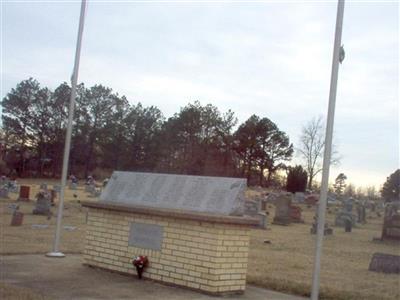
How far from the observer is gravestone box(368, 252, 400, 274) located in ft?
47.8

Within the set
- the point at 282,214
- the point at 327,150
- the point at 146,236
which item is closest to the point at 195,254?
the point at 146,236

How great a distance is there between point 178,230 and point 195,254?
1.81ft

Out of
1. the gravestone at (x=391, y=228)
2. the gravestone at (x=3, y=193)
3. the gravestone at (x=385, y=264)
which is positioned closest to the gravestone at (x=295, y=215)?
the gravestone at (x=391, y=228)

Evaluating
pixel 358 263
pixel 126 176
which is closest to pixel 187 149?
pixel 358 263

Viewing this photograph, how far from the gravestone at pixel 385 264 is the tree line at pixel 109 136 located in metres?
48.9

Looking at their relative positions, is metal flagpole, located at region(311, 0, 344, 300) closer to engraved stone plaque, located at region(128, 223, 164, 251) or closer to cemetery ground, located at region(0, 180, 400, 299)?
cemetery ground, located at region(0, 180, 400, 299)

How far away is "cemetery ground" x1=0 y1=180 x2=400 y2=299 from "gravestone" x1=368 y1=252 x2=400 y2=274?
37cm

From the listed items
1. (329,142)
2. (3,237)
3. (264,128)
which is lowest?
(3,237)

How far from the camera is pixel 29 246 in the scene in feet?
47.0

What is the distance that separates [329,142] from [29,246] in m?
8.80

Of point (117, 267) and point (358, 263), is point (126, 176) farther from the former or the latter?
point (358, 263)

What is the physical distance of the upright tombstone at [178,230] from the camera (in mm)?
9281

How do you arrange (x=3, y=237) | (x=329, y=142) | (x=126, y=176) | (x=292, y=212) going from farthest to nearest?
(x=292, y=212), (x=3, y=237), (x=126, y=176), (x=329, y=142)

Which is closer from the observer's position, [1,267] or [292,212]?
[1,267]
